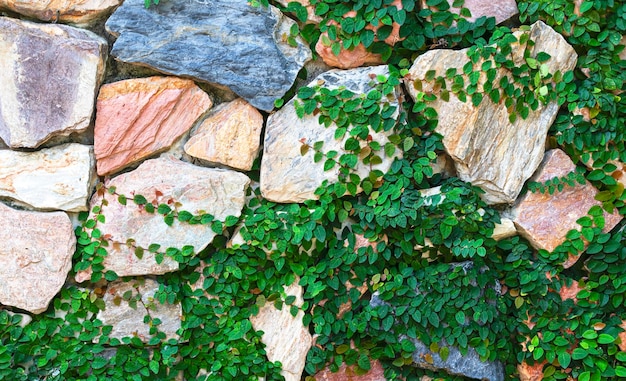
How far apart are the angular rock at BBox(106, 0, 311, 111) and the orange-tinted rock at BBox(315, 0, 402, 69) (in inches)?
3.9

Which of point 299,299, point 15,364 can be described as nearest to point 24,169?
point 15,364

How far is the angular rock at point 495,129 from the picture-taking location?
1929mm

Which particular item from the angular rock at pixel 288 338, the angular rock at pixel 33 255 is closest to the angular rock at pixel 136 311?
the angular rock at pixel 33 255

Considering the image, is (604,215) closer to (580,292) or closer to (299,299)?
(580,292)

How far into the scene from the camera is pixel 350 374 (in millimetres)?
1985

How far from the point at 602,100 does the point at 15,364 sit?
2.03 m

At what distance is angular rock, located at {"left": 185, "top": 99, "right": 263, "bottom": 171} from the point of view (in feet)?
6.43

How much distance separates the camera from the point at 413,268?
1.99 meters

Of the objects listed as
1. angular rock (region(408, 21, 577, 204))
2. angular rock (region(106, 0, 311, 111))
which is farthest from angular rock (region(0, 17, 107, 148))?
angular rock (region(408, 21, 577, 204))

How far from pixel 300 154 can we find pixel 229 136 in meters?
0.24

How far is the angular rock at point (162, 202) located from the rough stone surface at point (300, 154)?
0.11 meters

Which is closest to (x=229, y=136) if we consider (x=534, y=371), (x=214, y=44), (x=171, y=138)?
(x=171, y=138)

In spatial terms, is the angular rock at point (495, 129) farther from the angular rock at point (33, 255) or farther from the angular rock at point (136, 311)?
the angular rock at point (33, 255)

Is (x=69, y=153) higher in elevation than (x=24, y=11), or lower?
lower
